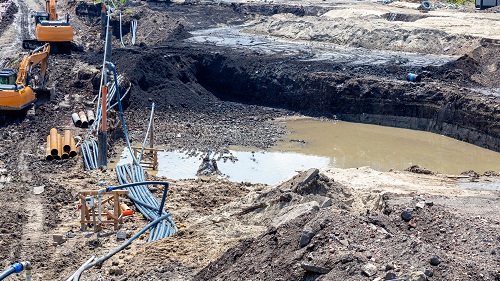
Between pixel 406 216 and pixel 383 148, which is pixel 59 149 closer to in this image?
pixel 406 216

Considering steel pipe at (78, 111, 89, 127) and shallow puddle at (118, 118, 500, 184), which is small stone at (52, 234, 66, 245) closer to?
shallow puddle at (118, 118, 500, 184)

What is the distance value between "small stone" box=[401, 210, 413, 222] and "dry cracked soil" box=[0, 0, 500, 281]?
0.37 feet

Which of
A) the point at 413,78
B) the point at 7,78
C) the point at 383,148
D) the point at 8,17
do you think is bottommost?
the point at 383,148

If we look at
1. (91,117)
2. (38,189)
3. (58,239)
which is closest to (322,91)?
(91,117)

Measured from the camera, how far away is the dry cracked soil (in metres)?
11.1

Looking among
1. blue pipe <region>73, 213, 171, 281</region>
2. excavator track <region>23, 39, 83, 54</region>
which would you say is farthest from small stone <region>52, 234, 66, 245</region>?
excavator track <region>23, 39, 83, 54</region>

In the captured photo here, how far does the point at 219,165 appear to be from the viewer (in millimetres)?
24734

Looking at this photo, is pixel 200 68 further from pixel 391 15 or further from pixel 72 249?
pixel 72 249

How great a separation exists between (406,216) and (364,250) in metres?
2.90

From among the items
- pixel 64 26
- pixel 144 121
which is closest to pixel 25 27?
pixel 64 26

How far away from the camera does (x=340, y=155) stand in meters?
27.4

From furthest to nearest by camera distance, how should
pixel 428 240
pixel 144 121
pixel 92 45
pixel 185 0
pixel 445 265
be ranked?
pixel 185 0, pixel 92 45, pixel 144 121, pixel 428 240, pixel 445 265

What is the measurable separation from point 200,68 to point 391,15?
1619cm

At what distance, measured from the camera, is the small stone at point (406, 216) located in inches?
507
